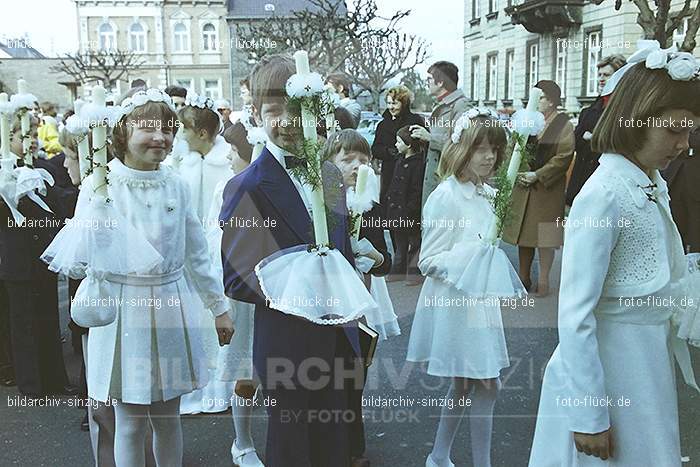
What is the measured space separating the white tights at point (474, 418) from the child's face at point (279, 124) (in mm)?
1539

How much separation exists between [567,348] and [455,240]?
131 cm

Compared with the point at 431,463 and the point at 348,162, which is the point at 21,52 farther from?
the point at 431,463

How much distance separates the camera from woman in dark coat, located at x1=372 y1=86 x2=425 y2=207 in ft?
22.6

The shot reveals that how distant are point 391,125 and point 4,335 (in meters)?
4.23

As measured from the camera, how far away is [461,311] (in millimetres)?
3240

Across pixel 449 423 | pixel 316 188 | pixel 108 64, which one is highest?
pixel 108 64

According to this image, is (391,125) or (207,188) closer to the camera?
(207,188)

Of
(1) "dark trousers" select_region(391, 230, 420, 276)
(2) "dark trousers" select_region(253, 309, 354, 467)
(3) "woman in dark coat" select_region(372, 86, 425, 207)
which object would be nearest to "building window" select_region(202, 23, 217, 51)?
(3) "woman in dark coat" select_region(372, 86, 425, 207)

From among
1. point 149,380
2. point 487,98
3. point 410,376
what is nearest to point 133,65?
point 487,98

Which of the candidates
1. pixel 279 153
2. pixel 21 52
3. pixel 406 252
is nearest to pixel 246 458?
pixel 279 153

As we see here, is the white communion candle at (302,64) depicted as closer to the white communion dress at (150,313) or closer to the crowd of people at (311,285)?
the crowd of people at (311,285)

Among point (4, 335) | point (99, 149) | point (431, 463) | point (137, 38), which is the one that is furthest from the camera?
point (137, 38)

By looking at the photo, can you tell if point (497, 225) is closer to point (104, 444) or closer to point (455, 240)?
point (455, 240)

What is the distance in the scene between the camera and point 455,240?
326 centimetres
